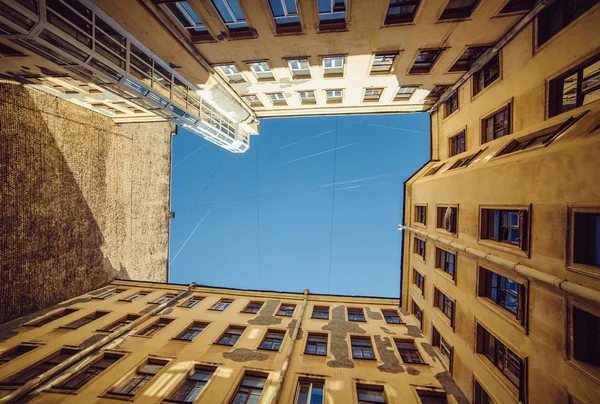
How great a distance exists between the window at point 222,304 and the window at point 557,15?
2194 cm

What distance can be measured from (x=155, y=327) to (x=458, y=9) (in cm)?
2372

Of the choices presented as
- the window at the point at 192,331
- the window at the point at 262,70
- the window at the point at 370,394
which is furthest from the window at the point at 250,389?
the window at the point at 262,70

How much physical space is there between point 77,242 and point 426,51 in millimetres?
27845

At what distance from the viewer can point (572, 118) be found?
798 centimetres

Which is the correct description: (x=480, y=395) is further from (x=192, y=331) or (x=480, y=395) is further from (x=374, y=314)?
(x=192, y=331)

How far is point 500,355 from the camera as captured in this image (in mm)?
9922

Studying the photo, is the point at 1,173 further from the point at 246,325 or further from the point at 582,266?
the point at 582,266

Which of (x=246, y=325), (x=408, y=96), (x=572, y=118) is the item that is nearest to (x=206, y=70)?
(x=408, y=96)

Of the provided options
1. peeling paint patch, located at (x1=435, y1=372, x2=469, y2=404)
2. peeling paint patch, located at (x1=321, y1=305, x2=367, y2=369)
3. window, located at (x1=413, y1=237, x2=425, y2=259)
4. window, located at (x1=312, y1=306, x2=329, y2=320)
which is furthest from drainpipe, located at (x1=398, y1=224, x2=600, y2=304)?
window, located at (x1=312, y1=306, x2=329, y2=320)

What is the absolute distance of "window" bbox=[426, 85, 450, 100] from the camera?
1750 cm

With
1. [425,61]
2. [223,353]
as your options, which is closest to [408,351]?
[223,353]

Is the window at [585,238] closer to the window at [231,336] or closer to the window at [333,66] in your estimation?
the window at [333,66]

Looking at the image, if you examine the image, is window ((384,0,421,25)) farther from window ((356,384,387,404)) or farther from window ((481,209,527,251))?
window ((356,384,387,404))

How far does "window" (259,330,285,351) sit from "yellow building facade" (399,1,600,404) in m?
8.67
